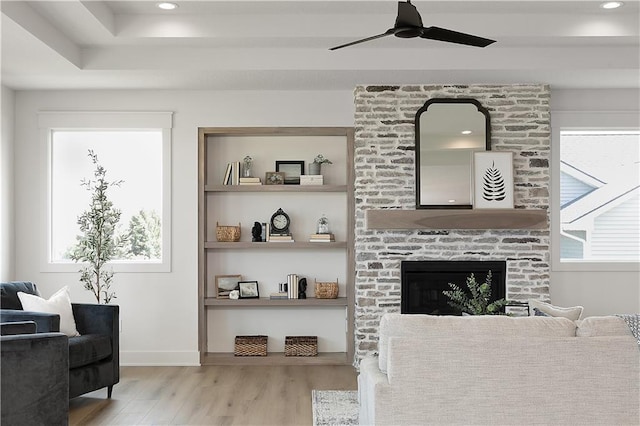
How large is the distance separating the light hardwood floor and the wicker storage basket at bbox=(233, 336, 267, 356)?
0.56ft

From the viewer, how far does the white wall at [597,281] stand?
6656 mm

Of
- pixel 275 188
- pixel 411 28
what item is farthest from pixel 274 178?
pixel 411 28

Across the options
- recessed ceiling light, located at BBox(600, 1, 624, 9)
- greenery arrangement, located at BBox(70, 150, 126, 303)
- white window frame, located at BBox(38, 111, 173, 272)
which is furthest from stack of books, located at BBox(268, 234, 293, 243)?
recessed ceiling light, located at BBox(600, 1, 624, 9)

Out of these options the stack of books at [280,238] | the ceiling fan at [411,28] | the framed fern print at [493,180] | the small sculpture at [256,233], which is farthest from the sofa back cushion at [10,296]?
the framed fern print at [493,180]

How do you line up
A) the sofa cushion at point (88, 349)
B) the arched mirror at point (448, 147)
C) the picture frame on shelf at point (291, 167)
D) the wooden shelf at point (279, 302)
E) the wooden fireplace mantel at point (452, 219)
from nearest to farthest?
the sofa cushion at point (88, 349), the wooden fireplace mantel at point (452, 219), the arched mirror at point (448, 147), the wooden shelf at point (279, 302), the picture frame on shelf at point (291, 167)

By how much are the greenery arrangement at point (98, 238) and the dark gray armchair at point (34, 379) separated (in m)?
2.47

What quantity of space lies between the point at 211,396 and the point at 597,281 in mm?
3819

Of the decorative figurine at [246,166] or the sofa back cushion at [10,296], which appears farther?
the decorative figurine at [246,166]

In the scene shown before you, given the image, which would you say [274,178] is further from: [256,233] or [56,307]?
[56,307]

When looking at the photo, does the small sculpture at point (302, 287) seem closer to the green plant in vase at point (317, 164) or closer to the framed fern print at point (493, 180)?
the green plant in vase at point (317, 164)

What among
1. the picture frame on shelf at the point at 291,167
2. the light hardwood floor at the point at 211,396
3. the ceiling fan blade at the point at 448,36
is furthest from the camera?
the picture frame on shelf at the point at 291,167

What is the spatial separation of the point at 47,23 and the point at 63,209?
7.30 ft

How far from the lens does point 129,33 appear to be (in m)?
5.43

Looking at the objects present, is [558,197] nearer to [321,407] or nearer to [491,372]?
[321,407]
